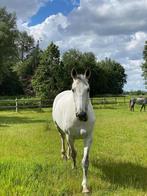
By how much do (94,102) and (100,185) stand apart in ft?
155

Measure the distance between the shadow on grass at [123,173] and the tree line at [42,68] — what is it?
242cm

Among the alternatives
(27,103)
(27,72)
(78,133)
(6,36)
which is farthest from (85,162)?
(27,72)

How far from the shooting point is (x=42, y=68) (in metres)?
56.4

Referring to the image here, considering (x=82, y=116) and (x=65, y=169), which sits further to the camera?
(x=65, y=169)

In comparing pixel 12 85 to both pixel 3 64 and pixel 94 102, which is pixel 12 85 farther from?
pixel 3 64

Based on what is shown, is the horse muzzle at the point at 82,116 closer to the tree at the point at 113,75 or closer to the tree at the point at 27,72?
the tree at the point at 27,72

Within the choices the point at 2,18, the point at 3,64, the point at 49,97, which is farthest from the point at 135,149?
the point at 49,97

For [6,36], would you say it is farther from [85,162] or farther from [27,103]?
[85,162]

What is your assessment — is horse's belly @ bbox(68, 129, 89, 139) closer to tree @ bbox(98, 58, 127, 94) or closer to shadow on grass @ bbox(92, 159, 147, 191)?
shadow on grass @ bbox(92, 159, 147, 191)

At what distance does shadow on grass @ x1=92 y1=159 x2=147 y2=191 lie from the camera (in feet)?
Result: 28.6

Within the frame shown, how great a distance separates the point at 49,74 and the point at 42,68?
1257 mm

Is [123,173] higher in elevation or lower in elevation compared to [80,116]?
lower

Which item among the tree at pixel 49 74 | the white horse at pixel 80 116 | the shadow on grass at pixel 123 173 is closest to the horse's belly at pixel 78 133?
the white horse at pixel 80 116

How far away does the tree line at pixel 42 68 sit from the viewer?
138ft
